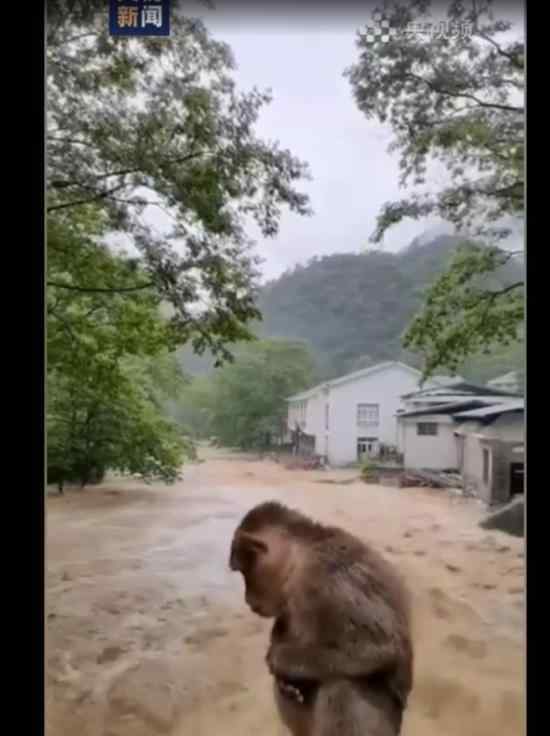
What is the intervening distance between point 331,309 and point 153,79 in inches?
34.1

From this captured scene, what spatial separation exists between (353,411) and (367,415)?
0.04 meters

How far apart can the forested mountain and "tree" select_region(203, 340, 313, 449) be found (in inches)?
1.9

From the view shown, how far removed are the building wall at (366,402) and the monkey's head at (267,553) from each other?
23 cm

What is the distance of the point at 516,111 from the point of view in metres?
1.74

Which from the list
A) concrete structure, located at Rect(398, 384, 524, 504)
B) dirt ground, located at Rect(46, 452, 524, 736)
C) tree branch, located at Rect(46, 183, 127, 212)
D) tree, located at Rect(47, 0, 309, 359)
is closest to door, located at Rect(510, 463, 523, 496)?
concrete structure, located at Rect(398, 384, 524, 504)

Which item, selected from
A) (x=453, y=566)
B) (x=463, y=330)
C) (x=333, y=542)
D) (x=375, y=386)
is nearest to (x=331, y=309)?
(x=375, y=386)

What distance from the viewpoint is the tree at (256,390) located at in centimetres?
180

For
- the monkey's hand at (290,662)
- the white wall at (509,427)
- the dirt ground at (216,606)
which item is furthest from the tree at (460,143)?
the monkey's hand at (290,662)

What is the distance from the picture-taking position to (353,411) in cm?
182

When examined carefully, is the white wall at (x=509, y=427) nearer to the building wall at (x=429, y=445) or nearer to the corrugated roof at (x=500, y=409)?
the corrugated roof at (x=500, y=409)

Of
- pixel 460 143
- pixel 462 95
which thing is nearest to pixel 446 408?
pixel 460 143

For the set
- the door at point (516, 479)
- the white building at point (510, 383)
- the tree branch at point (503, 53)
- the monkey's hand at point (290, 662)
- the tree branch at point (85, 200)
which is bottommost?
the monkey's hand at point (290, 662)

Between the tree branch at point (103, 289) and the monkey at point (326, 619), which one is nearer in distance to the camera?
the monkey at point (326, 619)

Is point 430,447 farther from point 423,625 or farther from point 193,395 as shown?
point 193,395
